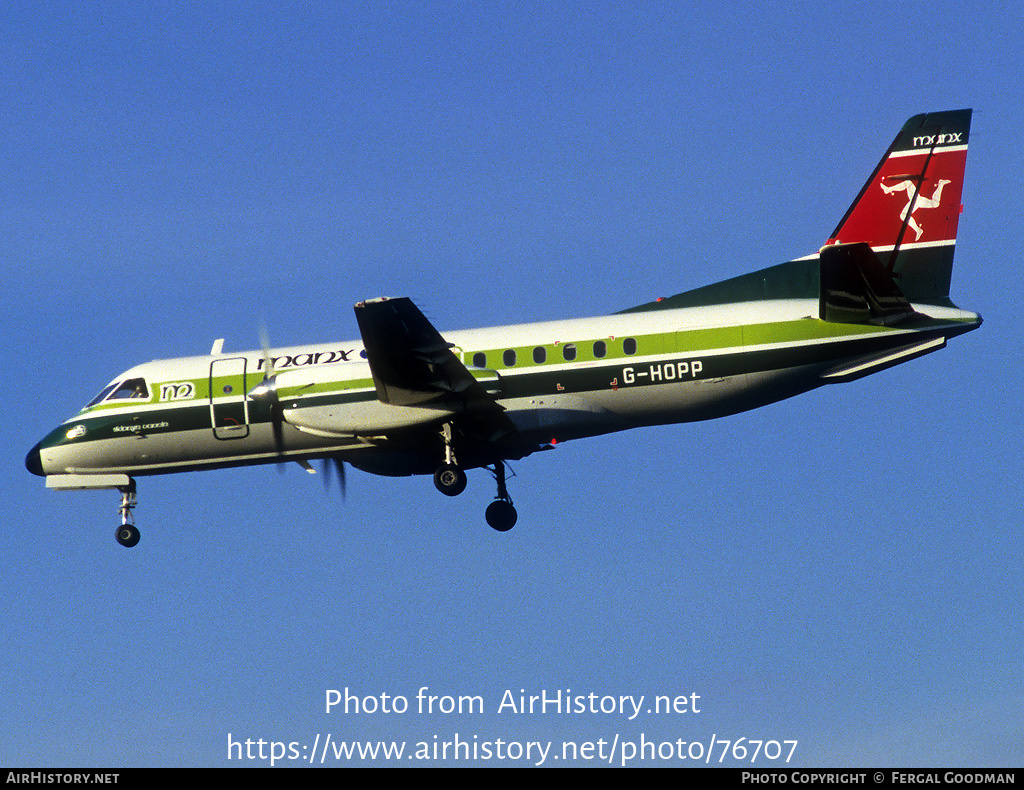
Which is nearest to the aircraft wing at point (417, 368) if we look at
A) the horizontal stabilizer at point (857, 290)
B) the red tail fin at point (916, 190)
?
the horizontal stabilizer at point (857, 290)

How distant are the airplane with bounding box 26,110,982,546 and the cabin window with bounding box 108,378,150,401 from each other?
0.05 meters

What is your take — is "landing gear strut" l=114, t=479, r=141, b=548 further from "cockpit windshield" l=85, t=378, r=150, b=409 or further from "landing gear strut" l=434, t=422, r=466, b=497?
"landing gear strut" l=434, t=422, r=466, b=497

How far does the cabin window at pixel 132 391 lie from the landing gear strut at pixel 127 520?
182cm

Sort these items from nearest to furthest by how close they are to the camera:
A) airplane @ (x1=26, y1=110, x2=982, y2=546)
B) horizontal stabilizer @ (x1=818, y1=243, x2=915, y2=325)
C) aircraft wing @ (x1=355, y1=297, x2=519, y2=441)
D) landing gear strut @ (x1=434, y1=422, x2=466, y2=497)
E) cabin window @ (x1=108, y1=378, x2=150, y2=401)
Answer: horizontal stabilizer @ (x1=818, y1=243, x2=915, y2=325) → aircraft wing @ (x1=355, y1=297, x2=519, y2=441) → airplane @ (x1=26, y1=110, x2=982, y2=546) → landing gear strut @ (x1=434, y1=422, x2=466, y2=497) → cabin window @ (x1=108, y1=378, x2=150, y2=401)

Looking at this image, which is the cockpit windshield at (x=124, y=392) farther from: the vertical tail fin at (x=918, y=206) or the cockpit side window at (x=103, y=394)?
the vertical tail fin at (x=918, y=206)

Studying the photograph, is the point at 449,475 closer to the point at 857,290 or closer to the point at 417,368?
the point at 417,368

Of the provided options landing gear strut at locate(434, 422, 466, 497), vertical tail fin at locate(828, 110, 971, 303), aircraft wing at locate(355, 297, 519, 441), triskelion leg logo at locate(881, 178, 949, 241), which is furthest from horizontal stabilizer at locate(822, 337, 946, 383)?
landing gear strut at locate(434, 422, 466, 497)

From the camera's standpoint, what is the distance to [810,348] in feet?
79.4

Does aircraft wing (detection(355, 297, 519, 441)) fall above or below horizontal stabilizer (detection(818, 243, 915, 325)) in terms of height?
below

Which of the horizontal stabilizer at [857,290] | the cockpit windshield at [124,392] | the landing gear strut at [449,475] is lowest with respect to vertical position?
the landing gear strut at [449,475]

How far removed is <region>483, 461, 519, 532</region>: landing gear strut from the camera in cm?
2741

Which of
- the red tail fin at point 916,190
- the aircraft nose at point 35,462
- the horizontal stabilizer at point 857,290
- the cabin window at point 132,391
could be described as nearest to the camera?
the horizontal stabilizer at point 857,290

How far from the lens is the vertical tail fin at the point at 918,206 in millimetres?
24953
